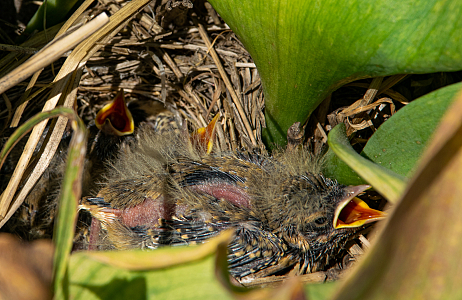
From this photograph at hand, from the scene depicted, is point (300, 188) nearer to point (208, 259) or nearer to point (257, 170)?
point (257, 170)

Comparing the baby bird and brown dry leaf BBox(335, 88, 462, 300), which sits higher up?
brown dry leaf BBox(335, 88, 462, 300)

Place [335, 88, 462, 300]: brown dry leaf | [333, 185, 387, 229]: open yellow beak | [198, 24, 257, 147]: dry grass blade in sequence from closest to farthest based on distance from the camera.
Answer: [335, 88, 462, 300]: brown dry leaf, [333, 185, 387, 229]: open yellow beak, [198, 24, 257, 147]: dry grass blade

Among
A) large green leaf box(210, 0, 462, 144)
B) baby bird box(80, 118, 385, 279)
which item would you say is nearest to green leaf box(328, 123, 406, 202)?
large green leaf box(210, 0, 462, 144)

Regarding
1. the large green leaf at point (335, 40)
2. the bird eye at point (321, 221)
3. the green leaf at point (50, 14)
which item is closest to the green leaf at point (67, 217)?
the large green leaf at point (335, 40)

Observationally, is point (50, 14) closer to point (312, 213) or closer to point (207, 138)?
point (207, 138)

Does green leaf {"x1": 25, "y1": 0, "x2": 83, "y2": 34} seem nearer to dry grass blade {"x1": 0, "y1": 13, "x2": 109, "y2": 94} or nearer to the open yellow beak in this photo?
dry grass blade {"x1": 0, "y1": 13, "x2": 109, "y2": 94}

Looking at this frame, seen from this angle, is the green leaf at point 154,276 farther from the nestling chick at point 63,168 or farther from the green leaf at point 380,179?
the nestling chick at point 63,168
